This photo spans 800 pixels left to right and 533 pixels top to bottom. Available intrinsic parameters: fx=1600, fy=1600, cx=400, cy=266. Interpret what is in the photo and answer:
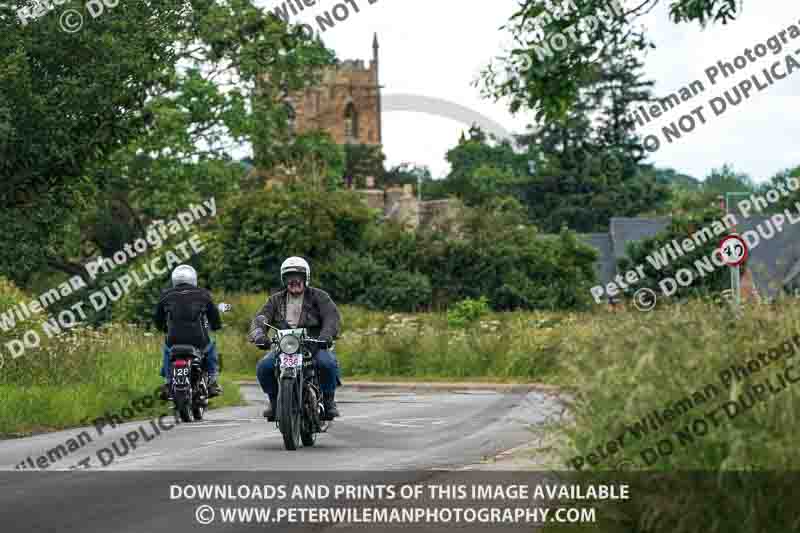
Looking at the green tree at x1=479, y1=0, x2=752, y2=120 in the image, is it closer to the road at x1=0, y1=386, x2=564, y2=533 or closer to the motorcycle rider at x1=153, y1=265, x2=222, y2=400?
the road at x1=0, y1=386, x2=564, y2=533

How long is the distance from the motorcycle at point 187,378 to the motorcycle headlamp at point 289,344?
459 cm

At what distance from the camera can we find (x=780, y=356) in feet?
26.2

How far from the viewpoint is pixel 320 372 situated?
16266 millimetres

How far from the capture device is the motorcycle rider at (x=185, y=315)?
20031 millimetres

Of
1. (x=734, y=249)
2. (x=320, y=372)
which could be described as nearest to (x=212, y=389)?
(x=320, y=372)

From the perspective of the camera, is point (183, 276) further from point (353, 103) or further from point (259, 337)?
point (353, 103)

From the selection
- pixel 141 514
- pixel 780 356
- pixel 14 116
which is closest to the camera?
pixel 780 356

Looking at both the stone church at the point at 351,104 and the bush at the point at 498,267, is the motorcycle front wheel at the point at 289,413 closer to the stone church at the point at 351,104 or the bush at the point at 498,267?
the bush at the point at 498,267

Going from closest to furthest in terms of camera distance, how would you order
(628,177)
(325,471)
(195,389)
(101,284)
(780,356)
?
1. (780,356)
2. (325,471)
3. (195,389)
4. (101,284)
5. (628,177)

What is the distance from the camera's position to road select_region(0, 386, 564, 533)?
36.3 ft

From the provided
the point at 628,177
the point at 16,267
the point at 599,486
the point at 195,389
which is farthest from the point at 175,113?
the point at 628,177

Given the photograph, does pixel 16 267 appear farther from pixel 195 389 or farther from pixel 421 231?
pixel 421 231

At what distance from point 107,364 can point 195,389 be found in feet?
14.6

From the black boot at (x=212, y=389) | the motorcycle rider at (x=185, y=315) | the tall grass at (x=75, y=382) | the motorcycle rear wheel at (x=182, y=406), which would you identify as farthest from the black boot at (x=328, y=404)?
the tall grass at (x=75, y=382)
